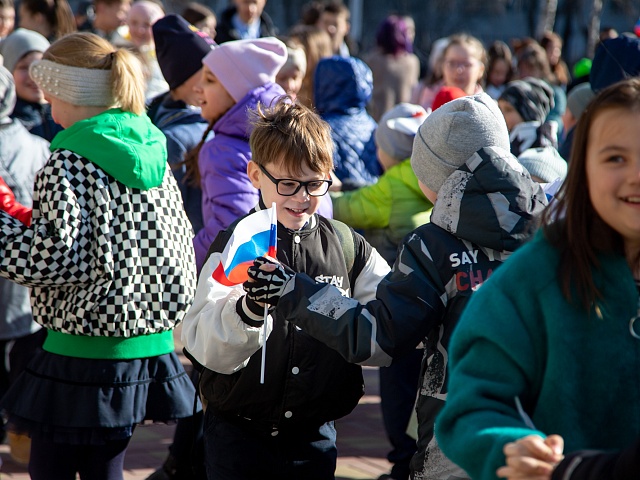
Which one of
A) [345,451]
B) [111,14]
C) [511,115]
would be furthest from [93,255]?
[111,14]

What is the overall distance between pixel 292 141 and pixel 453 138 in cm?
52

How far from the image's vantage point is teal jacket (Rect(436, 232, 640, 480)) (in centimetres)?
177

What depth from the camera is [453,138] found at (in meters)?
2.79

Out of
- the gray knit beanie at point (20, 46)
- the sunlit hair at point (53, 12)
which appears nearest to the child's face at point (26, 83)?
the gray knit beanie at point (20, 46)

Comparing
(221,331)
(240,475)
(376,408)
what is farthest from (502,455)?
(376,408)

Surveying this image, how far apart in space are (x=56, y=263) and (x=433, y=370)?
1386 mm

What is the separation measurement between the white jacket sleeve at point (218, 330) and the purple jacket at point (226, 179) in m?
1.02

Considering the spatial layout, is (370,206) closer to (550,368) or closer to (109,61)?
(109,61)

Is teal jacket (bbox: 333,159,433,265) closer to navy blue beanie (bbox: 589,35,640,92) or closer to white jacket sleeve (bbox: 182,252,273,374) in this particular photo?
navy blue beanie (bbox: 589,35,640,92)

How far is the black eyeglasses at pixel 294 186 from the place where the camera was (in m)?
2.97

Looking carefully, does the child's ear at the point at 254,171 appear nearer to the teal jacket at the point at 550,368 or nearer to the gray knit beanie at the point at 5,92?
the teal jacket at the point at 550,368

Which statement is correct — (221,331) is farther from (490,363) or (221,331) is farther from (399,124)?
(399,124)

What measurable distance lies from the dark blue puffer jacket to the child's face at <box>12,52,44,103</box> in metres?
1.74

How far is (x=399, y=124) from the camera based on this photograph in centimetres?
480
